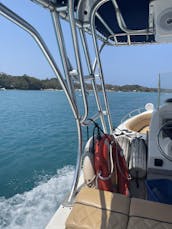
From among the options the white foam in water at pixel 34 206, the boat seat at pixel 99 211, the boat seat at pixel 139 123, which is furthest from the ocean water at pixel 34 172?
the boat seat at pixel 99 211

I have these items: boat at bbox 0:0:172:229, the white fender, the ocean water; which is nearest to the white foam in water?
the ocean water

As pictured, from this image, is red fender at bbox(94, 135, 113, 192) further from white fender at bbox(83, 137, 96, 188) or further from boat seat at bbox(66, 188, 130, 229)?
boat seat at bbox(66, 188, 130, 229)

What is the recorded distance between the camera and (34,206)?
7.95 feet

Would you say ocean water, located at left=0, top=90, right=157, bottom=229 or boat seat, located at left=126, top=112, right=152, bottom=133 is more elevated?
boat seat, located at left=126, top=112, right=152, bottom=133

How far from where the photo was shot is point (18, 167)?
4.12 metres

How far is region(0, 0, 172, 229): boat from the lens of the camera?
108 cm

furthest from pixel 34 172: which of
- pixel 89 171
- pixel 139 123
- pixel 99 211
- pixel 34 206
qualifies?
pixel 99 211

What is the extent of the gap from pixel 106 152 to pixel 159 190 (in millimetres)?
412

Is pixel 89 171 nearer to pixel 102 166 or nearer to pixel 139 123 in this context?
pixel 102 166

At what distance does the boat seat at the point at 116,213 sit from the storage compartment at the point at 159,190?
0.25 m

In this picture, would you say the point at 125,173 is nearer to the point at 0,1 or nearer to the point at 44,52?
the point at 44,52

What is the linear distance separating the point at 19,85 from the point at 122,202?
35.2m

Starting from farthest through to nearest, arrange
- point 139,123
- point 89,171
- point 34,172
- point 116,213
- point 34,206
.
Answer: point 34,172 → point 139,123 → point 34,206 → point 89,171 → point 116,213

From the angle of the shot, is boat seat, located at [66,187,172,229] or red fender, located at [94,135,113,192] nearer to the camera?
boat seat, located at [66,187,172,229]
